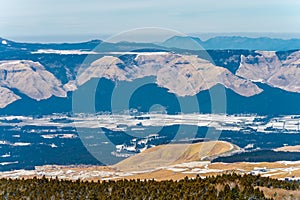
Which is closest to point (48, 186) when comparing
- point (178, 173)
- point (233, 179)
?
point (233, 179)

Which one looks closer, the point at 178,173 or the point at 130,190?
the point at 130,190

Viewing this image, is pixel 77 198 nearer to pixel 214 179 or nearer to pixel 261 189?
pixel 214 179

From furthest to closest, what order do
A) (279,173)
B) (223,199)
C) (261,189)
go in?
(279,173) < (261,189) < (223,199)

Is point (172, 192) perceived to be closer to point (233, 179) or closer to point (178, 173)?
point (233, 179)

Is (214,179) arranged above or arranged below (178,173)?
above

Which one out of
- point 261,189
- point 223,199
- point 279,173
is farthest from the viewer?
point 279,173

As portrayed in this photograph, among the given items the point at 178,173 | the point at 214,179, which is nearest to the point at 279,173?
the point at 178,173
